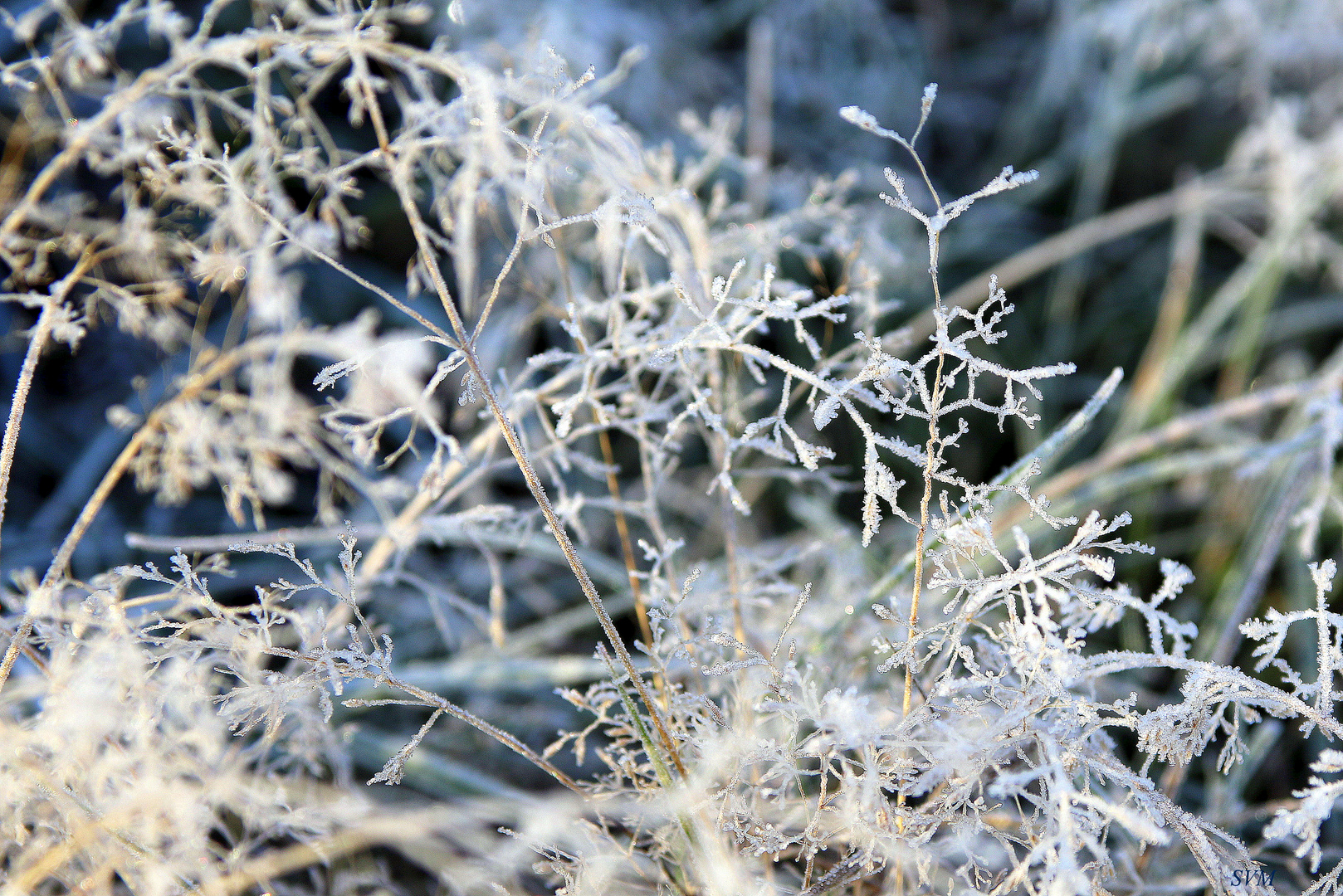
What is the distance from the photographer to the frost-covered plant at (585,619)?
409mm

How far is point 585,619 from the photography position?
2.82 ft

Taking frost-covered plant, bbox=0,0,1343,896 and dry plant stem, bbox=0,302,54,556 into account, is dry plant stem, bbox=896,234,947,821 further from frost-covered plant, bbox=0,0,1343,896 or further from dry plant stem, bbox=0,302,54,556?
dry plant stem, bbox=0,302,54,556

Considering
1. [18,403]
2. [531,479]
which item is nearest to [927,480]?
[531,479]

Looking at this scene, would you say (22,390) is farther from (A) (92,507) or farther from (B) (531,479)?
(B) (531,479)

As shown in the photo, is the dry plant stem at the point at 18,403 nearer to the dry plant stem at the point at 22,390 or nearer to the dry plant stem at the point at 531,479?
the dry plant stem at the point at 22,390

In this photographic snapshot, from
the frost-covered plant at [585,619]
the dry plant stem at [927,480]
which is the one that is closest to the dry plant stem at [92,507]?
the frost-covered plant at [585,619]

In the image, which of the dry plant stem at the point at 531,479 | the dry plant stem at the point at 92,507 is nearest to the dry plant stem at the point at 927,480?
the dry plant stem at the point at 531,479

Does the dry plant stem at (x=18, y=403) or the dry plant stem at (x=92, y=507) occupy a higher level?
the dry plant stem at (x=18, y=403)

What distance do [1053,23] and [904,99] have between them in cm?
28

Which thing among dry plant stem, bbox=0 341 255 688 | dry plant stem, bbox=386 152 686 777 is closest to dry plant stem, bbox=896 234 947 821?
dry plant stem, bbox=386 152 686 777

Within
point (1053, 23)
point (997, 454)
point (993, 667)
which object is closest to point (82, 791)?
point (993, 667)

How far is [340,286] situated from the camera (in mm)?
1178

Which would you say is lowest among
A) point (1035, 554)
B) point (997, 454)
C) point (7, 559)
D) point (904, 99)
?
point (997, 454)

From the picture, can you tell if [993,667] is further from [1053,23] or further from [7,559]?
[1053,23]
